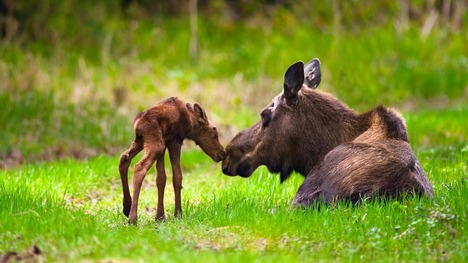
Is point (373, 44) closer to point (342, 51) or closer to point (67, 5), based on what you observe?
point (342, 51)

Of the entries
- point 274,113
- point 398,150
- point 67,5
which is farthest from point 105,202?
point 67,5

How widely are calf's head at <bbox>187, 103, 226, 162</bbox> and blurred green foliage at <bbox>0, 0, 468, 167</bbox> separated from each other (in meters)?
6.59

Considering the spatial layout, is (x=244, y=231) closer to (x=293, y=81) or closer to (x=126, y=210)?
(x=126, y=210)

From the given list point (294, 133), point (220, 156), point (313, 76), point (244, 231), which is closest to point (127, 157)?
point (220, 156)

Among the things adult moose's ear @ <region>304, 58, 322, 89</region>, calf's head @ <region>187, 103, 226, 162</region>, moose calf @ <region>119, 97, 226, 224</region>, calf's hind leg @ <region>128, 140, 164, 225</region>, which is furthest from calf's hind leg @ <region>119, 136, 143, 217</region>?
adult moose's ear @ <region>304, 58, 322, 89</region>

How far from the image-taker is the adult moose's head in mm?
9391

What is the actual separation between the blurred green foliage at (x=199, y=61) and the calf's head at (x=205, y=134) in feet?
21.6

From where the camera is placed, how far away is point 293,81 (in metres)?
9.37

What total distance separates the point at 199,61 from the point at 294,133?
13235 mm

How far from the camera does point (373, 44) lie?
76.1 feet

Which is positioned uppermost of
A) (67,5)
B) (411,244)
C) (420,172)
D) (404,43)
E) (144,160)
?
(67,5)

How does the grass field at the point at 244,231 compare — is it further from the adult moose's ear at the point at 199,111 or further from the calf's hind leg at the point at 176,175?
the adult moose's ear at the point at 199,111

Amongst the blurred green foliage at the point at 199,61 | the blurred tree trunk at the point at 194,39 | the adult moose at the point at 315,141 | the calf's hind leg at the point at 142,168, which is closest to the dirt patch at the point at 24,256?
the calf's hind leg at the point at 142,168

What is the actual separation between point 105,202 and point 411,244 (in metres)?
4.33
